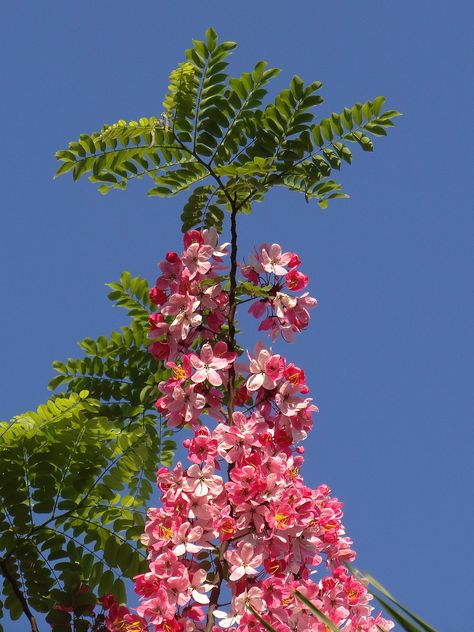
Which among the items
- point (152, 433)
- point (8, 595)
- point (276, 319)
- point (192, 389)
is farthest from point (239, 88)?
point (8, 595)

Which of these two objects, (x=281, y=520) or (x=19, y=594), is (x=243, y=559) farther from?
(x=19, y=594)

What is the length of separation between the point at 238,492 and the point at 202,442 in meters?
0.24

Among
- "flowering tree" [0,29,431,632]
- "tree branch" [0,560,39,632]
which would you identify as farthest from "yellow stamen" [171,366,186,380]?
"tree branch" [0,560,39,632]

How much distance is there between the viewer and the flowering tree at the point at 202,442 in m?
3.14

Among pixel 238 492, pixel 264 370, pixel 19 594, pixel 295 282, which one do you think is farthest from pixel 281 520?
pixel 19 594

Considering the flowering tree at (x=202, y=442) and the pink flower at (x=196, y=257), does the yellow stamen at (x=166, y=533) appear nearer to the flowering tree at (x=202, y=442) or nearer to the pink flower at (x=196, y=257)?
the flowering tree at (x=202, y=442)

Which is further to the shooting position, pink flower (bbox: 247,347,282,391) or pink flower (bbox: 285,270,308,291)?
pink flower (bbox: 285,270,308,291)

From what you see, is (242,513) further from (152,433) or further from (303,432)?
(152,433)

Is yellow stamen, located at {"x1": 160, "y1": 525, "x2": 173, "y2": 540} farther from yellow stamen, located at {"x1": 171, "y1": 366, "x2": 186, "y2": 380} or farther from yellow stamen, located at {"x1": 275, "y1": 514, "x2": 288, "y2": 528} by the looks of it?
yellow stamen, located at {"x1": 171, "y1": 366, "x2": 186, "y2": 380}

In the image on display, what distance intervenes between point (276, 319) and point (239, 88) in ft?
3.15

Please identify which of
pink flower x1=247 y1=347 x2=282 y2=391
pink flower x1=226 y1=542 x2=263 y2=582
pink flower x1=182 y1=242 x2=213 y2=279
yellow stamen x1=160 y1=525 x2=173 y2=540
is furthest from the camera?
pink flower x1=182 y1=242 x2=213 y2=279

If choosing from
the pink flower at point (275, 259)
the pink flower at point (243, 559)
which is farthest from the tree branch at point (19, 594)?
the pink flower at point (275, 259)

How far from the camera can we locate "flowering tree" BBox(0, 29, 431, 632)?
314cm

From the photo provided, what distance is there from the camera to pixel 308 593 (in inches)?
128
